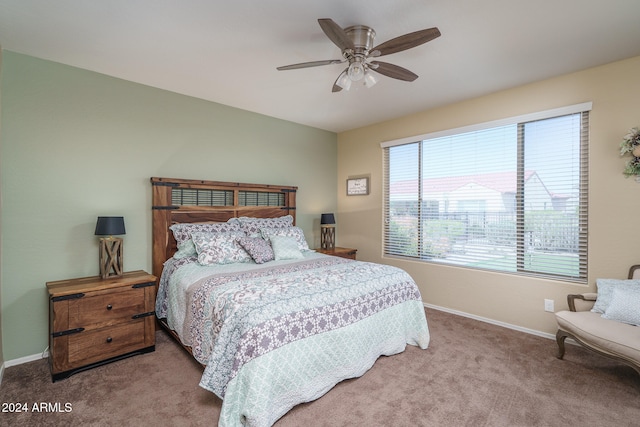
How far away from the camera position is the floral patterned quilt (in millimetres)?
1722

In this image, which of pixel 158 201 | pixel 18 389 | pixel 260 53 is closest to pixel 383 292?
pixel 260 53

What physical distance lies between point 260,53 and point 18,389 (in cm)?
317

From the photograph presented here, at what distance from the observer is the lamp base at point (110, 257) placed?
9.03 ft

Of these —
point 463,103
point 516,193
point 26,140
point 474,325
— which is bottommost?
point 474,325

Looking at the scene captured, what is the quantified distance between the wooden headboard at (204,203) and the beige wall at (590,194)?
1.63 meters

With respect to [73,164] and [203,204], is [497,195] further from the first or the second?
[73,164]

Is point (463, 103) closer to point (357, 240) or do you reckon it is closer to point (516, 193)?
point (516, 193)

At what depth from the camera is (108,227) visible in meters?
2.69

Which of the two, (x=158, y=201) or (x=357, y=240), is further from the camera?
(x=357, y=240)

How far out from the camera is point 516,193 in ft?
10.8

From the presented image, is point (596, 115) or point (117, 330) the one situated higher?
point (596, 115)

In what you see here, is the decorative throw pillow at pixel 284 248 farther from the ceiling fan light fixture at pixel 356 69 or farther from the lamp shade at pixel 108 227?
the ceiling fan light fixture at pixel 356 69

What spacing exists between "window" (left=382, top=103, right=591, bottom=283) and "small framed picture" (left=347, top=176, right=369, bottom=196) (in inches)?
14.6

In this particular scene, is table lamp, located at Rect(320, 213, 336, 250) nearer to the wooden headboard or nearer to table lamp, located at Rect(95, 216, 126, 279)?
the wooden headboard
